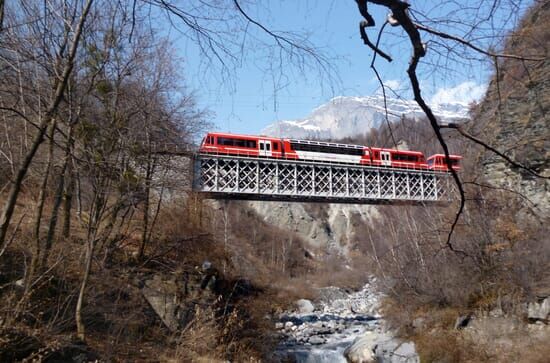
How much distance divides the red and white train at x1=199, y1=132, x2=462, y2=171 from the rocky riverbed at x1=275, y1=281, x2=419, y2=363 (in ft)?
31.6

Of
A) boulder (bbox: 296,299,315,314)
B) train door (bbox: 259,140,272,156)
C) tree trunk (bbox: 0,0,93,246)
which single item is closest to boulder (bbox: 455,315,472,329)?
boulder (bbox: 296,299,315,314)

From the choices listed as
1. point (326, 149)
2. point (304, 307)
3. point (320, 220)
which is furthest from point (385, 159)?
point (320, 220)

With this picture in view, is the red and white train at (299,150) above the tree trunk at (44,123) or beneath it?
above

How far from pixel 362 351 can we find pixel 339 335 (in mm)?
5189

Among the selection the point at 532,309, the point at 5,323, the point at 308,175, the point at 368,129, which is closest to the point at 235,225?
the point at 308,175

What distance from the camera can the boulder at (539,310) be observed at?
12.0 m

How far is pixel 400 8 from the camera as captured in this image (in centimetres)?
146

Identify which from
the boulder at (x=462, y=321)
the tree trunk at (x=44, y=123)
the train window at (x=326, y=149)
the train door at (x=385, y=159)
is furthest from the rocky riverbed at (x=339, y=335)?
the tree trunk at (x=44, y=123)

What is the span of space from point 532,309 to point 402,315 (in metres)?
4.87

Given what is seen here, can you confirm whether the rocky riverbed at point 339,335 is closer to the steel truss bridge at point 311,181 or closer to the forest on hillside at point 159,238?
the forest on hillside at point 159,238

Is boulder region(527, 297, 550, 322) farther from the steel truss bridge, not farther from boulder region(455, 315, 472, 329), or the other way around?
the steel truss bridge

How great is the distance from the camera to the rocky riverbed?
14422mm

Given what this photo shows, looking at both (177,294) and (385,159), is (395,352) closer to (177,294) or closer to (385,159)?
(177,294)

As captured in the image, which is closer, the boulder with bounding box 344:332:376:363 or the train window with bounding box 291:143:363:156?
the boulder with bounding box 344:332:376:363
